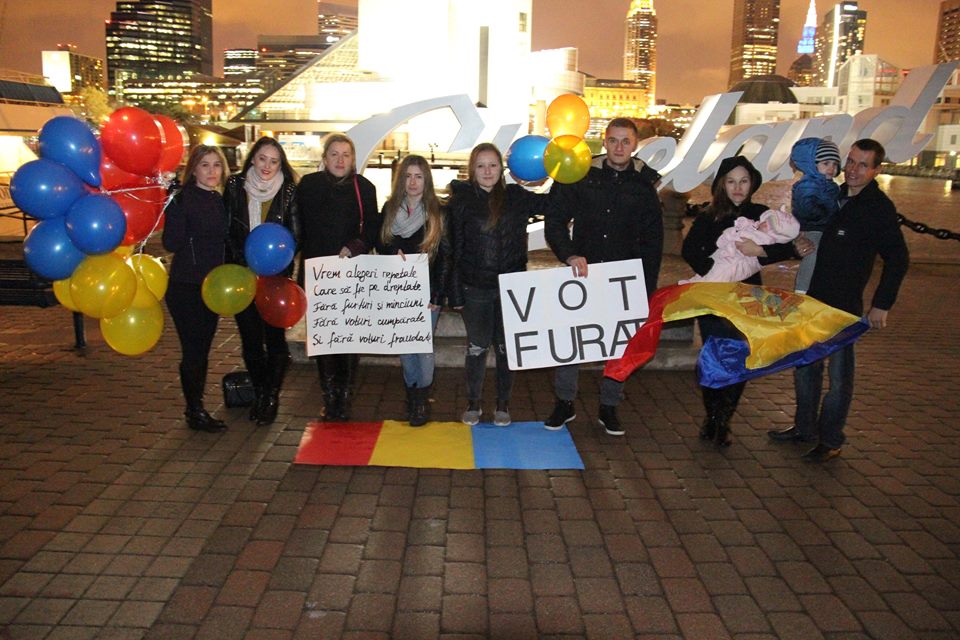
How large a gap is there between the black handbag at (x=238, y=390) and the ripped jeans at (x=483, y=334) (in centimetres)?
167

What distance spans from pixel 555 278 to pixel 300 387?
2416 millimetres

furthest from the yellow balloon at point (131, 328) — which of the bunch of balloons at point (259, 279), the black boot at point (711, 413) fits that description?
the black boot at point (711, 413)

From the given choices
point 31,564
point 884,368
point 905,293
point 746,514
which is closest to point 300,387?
point 31,564

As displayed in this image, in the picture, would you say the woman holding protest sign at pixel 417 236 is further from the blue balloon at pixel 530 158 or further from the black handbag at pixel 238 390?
the black handbag at pixel 238 390

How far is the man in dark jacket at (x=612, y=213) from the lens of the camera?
5.13 m

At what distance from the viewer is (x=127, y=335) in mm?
5066

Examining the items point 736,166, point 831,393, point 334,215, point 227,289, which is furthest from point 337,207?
point 831,393

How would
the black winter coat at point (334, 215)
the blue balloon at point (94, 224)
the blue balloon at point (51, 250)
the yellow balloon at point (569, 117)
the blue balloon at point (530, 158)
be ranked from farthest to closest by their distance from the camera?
1. the yellow balloon at point (569, 117)
2. the blue balloon at point (530, 158)
3. the black winter coat at point (334, 215)
4. the blue balloon at point (51, 250)
5. the blue balloon at point (94, 224)

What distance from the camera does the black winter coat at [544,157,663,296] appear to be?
16.9 ft

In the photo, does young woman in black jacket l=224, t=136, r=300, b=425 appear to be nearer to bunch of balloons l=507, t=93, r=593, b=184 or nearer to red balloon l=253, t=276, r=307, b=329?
red balloon l=253, t=276, r=307, b=329

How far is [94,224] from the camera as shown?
4.51 meters

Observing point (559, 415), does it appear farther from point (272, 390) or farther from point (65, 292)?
point (65, 292)

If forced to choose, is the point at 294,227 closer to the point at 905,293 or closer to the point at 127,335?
the point at 127,335

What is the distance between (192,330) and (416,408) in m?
1.61
